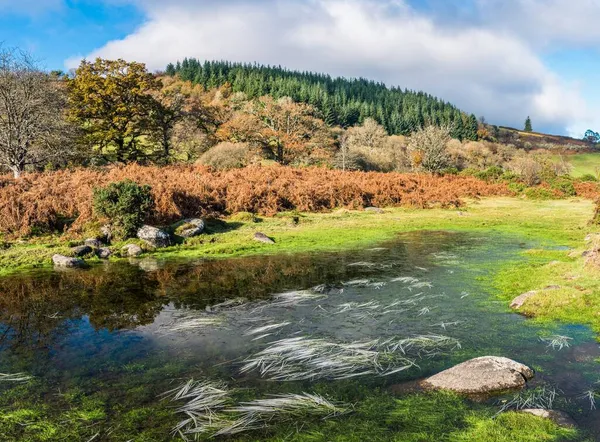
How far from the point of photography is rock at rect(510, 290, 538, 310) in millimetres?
11250

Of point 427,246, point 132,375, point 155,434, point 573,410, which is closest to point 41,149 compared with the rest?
point 427,246

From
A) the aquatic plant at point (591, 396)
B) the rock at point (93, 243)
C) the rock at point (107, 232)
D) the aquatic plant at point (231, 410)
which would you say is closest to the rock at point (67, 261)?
the rock at point (93, 243)

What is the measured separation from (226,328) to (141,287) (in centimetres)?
515

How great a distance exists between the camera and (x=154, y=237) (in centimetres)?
2019

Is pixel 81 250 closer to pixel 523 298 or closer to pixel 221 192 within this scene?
pixel 221 192

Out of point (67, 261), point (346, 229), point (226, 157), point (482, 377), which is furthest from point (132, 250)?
point (226, 157)

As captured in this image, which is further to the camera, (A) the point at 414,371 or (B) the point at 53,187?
(B) the point at 53,187

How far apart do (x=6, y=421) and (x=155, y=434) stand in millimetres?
2338

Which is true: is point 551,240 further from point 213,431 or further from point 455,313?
point 213,431

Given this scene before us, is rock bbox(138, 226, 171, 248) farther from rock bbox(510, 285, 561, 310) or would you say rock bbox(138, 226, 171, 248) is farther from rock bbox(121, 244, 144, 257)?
rock bbox(510, 285, 561, 310)

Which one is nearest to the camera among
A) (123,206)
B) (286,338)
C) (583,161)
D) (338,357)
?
(338,357)

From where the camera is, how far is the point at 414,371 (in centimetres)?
782

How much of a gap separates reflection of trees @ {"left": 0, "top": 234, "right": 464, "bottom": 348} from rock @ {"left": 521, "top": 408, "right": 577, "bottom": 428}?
796 cm

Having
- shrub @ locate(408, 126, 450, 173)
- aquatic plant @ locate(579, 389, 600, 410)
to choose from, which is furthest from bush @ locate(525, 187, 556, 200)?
aquatic plant @ locate(579, 389, 600, 410)
